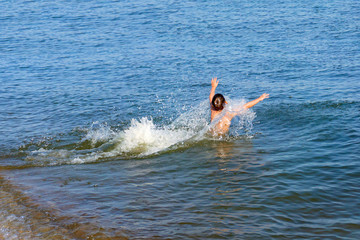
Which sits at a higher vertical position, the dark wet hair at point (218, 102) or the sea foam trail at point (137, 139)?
the dark wet hair at point (218, 102)

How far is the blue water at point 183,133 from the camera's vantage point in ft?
22.1

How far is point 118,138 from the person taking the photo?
1070 centimetres

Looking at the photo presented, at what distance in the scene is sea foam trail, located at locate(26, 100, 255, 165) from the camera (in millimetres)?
9727

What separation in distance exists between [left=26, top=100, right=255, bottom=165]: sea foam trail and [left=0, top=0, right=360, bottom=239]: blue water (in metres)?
0.05

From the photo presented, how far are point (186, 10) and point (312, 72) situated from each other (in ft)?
46.8

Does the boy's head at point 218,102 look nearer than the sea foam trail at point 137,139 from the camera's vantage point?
No

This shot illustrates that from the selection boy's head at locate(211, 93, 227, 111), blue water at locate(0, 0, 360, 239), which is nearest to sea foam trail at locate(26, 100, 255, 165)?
blue water at locate(0, 0, 360, 239)

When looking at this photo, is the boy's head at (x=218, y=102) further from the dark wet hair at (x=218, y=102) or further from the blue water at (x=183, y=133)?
the blue water at (x=183, y=133)

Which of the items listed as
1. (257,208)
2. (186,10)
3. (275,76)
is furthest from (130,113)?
(186,10)

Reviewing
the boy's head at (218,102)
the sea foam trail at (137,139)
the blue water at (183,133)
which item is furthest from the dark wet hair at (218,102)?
the blue water at (183,133)

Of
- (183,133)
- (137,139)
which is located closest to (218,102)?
(183,133)

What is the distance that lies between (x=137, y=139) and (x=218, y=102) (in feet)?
7.14

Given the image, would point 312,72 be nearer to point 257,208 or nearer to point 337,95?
point 337,95

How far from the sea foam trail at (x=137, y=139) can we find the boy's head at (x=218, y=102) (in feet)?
1.02
